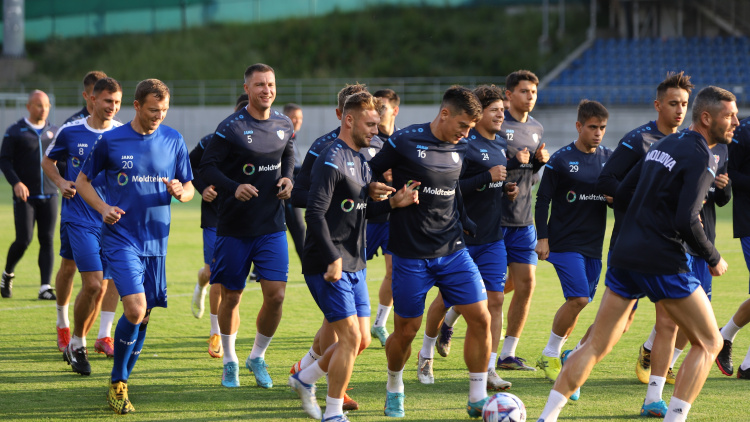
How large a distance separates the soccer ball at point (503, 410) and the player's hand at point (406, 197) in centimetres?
130

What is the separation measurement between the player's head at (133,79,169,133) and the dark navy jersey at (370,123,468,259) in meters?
1.54

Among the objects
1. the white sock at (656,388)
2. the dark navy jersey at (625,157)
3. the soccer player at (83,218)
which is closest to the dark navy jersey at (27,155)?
the soccer player at (83,218)

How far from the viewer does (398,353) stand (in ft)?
18.6

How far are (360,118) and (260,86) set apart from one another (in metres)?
1.34

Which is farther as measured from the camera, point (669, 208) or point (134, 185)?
point (134, 185)

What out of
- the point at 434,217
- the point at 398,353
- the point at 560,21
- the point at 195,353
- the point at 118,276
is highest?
the point at 560,21

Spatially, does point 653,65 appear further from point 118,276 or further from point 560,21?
point 118,276

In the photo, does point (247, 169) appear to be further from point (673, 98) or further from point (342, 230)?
point (673, 98)

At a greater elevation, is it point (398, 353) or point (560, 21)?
point (560, 21)

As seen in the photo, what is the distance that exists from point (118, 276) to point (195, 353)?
2.04 meters

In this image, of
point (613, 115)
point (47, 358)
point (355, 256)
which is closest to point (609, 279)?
point (355, 256)

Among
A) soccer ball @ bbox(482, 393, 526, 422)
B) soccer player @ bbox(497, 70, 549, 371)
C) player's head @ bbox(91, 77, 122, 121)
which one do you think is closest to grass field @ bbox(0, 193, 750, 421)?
soccer player @ bbox(497, 70, 549, 371)

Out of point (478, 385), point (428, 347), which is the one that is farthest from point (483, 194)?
point (478, 385)

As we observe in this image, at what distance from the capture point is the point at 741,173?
7.05 metres
